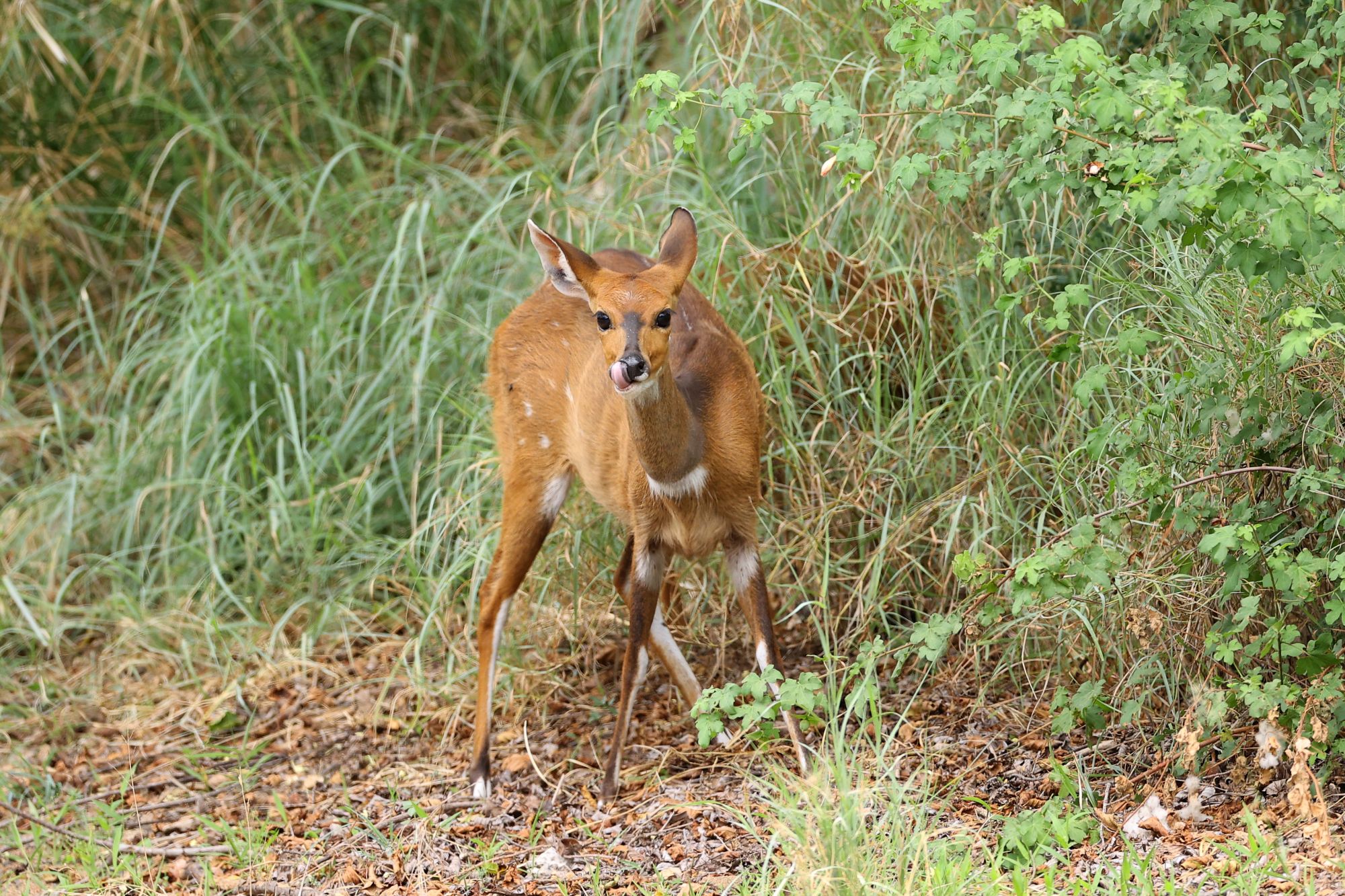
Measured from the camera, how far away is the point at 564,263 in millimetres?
3869

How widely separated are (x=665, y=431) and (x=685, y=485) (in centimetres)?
21

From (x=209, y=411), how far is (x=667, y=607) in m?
2.28

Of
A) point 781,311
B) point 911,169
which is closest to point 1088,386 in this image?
point 911,169

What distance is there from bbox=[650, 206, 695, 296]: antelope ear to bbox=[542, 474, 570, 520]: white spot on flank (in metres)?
0.96

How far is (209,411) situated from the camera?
6.00 metres

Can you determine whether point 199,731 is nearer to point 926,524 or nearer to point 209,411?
point 209,411

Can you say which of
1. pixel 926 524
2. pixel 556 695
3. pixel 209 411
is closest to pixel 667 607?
pixel 556 695

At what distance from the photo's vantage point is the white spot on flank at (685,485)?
3.97m

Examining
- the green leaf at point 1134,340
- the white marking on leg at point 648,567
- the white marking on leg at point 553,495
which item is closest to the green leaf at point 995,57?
the green leaf at point 1134,340

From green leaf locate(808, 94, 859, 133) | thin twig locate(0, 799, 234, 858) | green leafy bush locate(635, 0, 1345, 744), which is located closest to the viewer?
green leafy bush locate(635, 0, 1345, 744)

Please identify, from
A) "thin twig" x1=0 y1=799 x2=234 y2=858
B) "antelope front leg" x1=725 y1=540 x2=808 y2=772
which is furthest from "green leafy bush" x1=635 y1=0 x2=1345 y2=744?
"thin twig" x1=0 y1=799 x2=234 y2=858

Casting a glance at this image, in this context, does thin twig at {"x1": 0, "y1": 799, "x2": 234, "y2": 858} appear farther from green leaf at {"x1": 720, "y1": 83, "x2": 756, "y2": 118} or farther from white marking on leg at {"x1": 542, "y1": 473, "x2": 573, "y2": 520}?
green leaf at {"x1": 720, "y1": 83, "x2": 756, "y2": 118}

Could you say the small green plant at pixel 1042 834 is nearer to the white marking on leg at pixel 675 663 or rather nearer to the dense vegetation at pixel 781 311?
the dense vegetation at pixel 781 311

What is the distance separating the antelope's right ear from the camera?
3.80m
